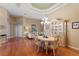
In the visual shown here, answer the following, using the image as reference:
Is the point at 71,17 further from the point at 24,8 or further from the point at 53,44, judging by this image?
the point at 24,8

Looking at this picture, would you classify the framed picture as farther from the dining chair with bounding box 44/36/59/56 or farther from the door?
the door

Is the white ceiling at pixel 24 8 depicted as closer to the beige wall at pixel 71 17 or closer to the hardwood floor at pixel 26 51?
the beige wall at pixel 71 17

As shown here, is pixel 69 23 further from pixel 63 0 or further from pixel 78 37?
pixel 63 0

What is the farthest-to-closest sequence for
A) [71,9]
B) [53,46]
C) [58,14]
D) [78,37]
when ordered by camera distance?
1. [58,14]
2. [71,9]
3. [78,37]
4. [53,46]

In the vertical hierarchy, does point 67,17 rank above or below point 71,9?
below

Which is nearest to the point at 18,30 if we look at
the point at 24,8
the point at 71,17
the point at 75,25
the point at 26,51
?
the point at 24,8

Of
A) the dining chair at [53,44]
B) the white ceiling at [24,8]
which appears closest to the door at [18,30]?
the white ceiling at [24,8]

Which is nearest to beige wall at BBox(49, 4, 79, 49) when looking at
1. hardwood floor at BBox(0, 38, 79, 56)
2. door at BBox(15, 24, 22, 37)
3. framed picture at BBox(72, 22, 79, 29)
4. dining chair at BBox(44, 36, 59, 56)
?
framed picture at BBox(72, 22, 79, 29)

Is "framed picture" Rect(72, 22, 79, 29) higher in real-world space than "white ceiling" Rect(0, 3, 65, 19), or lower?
lower

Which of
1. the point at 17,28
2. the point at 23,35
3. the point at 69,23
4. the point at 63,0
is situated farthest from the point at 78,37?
the point at 17,28

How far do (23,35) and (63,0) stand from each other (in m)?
7.68

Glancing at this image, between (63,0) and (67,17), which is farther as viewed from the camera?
(67,17)

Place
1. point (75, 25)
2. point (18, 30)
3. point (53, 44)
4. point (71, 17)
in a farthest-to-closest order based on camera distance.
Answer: point (18, 30)
point (71, 17)
point (75, 25)
point (53, 44)

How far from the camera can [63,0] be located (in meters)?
5.04
